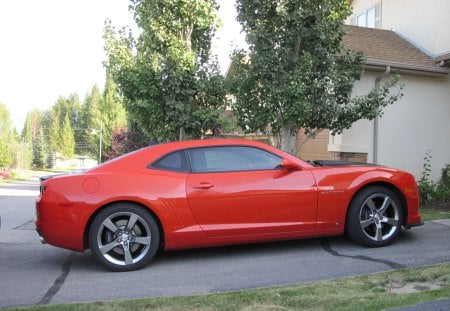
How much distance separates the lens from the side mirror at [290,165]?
20.3ft

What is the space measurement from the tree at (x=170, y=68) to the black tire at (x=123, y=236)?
4.00 m

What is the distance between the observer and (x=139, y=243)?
229 inches

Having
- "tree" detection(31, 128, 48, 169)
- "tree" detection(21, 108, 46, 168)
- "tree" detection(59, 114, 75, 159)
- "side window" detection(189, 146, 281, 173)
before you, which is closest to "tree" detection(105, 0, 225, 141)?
"side window" detection(189, 146, 281, 173)

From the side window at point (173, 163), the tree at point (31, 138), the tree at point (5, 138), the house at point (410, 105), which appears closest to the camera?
the side window at point (173, 163)

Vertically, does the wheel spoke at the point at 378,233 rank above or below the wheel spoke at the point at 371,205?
A: below

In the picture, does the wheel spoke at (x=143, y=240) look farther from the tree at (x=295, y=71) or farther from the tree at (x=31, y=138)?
the tree at (x=31, y=138)

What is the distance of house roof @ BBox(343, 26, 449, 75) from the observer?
12.0 metres

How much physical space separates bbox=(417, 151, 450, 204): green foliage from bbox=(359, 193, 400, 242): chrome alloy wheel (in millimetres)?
5307

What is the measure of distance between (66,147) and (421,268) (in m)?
83.9

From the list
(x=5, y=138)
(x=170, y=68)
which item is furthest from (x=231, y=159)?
(x=5, y=138)

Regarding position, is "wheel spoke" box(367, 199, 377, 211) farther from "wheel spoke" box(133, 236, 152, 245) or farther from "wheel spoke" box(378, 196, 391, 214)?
"wheel spoke" box(133, 236, 152, 245)

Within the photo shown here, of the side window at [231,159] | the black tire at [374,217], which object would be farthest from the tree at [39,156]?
the black tire at [374,217]

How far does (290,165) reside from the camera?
621 centimetres

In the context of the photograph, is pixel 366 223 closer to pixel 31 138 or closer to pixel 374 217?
pixel 374 217
